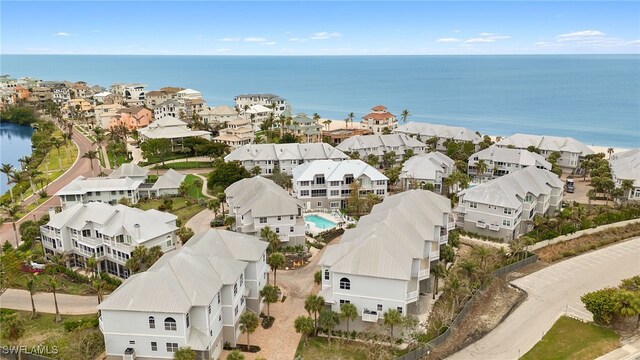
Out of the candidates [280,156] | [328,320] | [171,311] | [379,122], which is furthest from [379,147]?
[171,311]

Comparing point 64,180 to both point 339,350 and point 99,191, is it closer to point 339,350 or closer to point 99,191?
point 99,191

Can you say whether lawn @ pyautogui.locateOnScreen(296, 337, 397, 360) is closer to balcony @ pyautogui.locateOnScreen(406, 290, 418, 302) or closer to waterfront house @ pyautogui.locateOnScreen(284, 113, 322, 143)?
balcony @ pyautogui.locateOnScreen(406, 290, 418, 302)

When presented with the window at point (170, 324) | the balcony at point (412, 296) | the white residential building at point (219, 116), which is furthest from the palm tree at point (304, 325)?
the white residential building at point (219, 116)

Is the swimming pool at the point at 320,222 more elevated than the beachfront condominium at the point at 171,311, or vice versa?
the beachfront condominium at the point at 171,311

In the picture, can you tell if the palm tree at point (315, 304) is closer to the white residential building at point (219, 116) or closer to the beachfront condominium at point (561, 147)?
the beachfront condominium at point (561, 147)

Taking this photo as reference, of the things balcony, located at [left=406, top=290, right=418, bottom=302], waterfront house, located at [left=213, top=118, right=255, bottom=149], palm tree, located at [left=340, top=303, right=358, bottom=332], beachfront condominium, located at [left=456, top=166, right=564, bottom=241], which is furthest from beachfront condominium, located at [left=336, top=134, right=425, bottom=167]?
palm tree, located at [left=340, top=303, right=358, bottom=332]

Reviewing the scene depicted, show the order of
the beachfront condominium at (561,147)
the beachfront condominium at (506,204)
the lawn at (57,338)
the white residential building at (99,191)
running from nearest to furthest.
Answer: the lawn at (57,338) → the beachfront condominium at (506,204) → the white residential building at (99,191) → the beachfront condominium at (561,147)

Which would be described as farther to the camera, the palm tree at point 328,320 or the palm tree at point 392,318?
the palm tree at point 328,320
